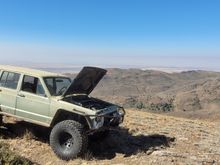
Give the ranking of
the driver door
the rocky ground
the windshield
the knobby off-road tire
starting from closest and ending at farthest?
the knobby off-road tire
the rocky ground
the driver door
the windshield

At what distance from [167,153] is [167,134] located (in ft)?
7.26

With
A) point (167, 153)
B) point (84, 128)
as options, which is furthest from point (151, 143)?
point (84, 128)

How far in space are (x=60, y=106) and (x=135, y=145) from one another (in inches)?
105

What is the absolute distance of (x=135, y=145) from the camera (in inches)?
422

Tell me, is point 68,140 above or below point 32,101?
below

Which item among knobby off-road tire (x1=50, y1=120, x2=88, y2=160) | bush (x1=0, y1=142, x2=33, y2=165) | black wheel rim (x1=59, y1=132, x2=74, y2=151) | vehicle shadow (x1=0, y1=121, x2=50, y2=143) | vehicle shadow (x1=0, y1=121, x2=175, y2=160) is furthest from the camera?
vehicle shadow (x1=0, y1=121, x2=50, y2=143)

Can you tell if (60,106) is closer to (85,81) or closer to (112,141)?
(85,81)

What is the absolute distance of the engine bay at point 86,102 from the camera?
31.4ft

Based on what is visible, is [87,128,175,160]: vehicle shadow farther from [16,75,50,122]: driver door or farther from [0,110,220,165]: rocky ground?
[16,75,50,122]: driver door

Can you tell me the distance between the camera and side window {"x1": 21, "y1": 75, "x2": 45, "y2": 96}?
1000 centimetres

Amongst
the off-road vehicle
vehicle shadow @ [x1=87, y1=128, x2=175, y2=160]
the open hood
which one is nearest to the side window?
the off-road vehicle

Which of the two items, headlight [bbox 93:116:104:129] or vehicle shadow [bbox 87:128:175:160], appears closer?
headlight [bbox 93:116:104:129]

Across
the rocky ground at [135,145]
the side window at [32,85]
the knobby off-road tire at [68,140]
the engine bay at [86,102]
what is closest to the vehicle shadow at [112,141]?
the rocky ground at [135,145]

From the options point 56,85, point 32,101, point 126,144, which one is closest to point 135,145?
point 126,144
